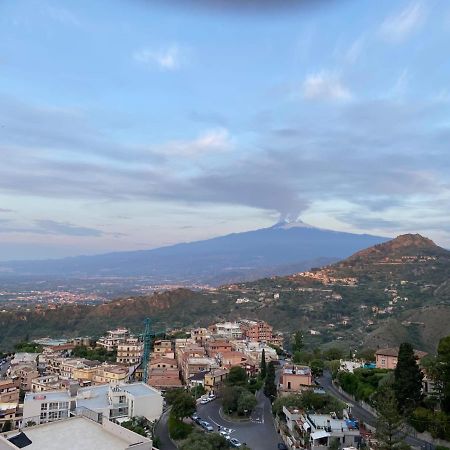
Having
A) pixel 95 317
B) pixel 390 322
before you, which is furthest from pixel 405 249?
pixel 95 317

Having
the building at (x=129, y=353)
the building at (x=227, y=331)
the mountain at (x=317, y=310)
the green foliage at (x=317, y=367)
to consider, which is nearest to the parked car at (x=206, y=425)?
the green foliage at (x=317, y=367)

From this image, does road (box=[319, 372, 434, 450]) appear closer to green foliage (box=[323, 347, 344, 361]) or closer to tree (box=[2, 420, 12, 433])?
green foliage (box=[323, 347, 344, 361])

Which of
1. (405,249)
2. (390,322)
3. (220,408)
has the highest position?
(405,249)

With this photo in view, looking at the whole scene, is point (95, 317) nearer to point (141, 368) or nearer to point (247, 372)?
point (141, 368)

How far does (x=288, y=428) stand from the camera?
1476 cm

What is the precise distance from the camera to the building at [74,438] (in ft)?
34.5

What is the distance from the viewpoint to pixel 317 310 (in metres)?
42.7

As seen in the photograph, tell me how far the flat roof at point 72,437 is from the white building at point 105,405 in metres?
3.59

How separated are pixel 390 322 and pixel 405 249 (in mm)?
31152

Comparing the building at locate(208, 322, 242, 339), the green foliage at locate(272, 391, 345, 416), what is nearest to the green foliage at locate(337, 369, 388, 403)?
the green foliage at locate(272, 391, 345, 416)

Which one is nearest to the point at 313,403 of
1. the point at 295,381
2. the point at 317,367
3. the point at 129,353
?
the point at 295,381

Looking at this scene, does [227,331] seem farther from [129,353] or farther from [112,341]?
[129,353]

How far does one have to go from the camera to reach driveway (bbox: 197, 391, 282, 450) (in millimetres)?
14232

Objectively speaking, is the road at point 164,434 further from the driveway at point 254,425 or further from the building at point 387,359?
the building at point 387,359
